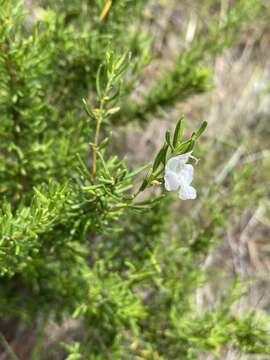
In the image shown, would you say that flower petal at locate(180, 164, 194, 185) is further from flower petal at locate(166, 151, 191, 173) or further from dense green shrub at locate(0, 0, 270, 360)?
dense green shrub at locate(0, 0, 270, 360)

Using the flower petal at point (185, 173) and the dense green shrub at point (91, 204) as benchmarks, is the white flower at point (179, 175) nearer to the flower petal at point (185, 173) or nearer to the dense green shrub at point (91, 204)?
the flower petal at point (185, 173)

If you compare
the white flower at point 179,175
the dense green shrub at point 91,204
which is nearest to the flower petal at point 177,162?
the white flower at point 179,175

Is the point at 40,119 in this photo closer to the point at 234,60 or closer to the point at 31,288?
the point at 31,288

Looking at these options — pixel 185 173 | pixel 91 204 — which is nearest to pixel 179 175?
pixel 185 173

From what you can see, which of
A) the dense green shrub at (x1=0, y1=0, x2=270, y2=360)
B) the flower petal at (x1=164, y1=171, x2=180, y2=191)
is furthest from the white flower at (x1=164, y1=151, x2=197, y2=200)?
the dense green shrub at (x1=0, y1=0, x2=270, y2=360)

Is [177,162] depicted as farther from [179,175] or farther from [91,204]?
[91,204]

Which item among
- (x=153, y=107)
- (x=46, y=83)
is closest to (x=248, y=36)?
(x=153, y=107)
